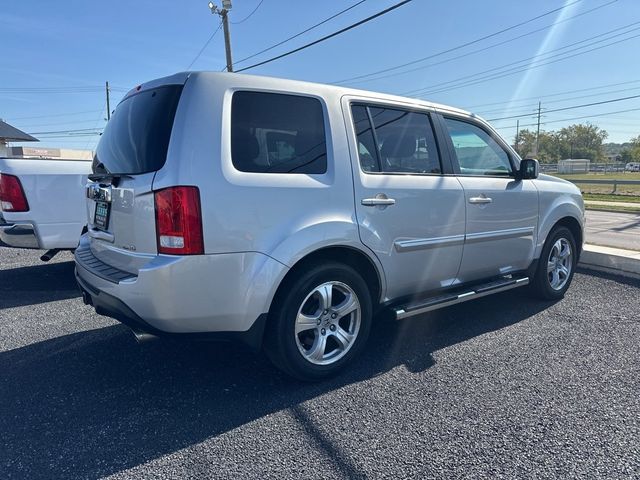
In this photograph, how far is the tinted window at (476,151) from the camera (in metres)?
4.06

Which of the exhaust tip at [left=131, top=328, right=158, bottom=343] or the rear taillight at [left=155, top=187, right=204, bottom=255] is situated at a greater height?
the rear taillight at [left=155, top=187, right=204, bottom=255]

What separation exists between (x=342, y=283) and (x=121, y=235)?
146 cm

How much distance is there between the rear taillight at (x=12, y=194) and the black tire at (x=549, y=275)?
18.1 feet

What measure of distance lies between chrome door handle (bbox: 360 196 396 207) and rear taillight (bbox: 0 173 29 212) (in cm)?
397

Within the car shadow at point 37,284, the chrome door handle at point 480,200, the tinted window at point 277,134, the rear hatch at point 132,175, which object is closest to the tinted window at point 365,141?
the tinted window at point 277,134

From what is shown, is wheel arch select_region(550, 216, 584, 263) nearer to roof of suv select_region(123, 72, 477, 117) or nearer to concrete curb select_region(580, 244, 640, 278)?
concrete curb select_region(580, 244, 640, 278)

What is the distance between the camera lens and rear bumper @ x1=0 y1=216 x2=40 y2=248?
4.97 m

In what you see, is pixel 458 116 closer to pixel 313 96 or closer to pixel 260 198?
pixel 313 96

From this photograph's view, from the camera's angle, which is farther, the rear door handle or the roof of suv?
the rear door handle

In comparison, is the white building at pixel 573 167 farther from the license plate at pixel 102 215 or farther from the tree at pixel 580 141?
the license plate at pixel 102 215

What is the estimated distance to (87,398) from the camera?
294cm

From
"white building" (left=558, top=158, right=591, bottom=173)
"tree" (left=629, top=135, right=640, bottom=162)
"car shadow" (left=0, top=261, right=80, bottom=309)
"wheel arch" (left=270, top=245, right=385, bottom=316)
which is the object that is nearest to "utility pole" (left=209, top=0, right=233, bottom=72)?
"car shadow" (left=0, top=261, right=80, bottom=309)

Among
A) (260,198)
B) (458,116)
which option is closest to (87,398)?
(260,198)

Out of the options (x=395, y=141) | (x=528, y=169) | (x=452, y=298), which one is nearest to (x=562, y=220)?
(x=528, y=169)
